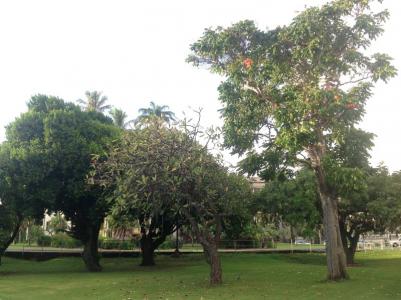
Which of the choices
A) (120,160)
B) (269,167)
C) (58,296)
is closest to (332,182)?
(269,167)

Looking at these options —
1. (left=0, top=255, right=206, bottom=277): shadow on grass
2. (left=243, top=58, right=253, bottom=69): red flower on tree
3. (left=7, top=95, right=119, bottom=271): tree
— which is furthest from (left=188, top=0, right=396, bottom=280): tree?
(left=0, top=255, right=206, bottom=277): shadow on grass

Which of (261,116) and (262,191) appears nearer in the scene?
(261,116)

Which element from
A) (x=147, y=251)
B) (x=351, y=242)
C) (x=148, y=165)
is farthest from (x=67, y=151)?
(x=351, y=242)

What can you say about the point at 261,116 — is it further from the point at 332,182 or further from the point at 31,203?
the point at 31,203

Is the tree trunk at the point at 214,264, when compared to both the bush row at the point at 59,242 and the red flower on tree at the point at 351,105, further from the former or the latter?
the bush row at the point at 59,242

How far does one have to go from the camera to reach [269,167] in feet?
67.4

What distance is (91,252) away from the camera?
94.8ft

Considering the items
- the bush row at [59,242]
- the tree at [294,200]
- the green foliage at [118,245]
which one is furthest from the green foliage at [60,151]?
the bush row at [59,242]

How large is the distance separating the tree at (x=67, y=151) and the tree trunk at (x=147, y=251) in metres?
4.06

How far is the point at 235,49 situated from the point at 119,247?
33434mm

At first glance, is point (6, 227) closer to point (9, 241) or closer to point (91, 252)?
point (9, 241)

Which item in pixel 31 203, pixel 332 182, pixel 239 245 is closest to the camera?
pixel 332 182

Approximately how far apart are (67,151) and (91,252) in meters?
6.63

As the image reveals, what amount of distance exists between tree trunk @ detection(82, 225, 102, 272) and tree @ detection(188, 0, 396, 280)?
12935mm
